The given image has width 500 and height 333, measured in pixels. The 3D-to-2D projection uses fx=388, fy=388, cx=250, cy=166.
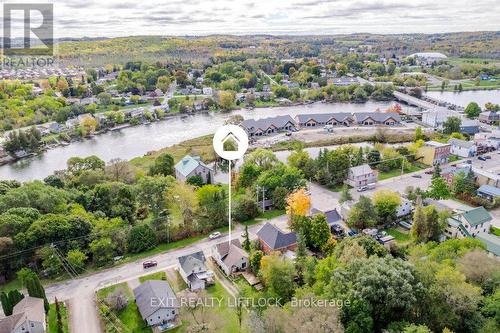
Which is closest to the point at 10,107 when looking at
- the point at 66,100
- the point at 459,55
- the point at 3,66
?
the point at 66,100

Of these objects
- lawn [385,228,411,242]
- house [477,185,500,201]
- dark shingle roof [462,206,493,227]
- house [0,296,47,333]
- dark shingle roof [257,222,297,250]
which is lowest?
house [0,296,47,333]

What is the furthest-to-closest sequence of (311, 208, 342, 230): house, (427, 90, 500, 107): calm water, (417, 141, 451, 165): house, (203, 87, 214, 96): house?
(203, 87, 214, 96): house
(427, 90, 500, 107): calm water
(417, 141, 451, 165): house
(311, 208, 342, 230): house

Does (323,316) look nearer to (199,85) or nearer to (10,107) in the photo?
(10,107)

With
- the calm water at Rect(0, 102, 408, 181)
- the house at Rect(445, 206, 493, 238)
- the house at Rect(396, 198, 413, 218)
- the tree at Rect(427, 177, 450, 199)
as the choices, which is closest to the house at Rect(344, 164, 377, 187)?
the house at Rect(396, 198, 413, 218)

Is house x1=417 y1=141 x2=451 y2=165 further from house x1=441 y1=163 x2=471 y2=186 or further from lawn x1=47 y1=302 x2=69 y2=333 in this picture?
lawn x1=47 y1=302 x2=69 y2=333

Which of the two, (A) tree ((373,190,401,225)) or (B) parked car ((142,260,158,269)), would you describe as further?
(A) tree ((373,190,401,225))

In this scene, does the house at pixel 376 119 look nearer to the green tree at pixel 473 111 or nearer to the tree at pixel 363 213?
the green tree at pixel 473 111

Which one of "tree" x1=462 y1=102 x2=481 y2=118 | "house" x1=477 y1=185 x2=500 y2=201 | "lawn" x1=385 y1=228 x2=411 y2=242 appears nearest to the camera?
"lawn" x1=385 y1=228 x2=411 y2=242
